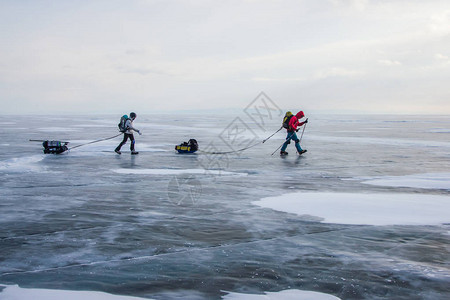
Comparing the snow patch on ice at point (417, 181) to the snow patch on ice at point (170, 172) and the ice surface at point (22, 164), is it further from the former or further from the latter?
the ice surface at point (22, 164)

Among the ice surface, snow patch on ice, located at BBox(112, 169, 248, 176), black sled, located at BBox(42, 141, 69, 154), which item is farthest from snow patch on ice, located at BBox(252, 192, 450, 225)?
black sled, located at BBox(42, 141, 69, 154)

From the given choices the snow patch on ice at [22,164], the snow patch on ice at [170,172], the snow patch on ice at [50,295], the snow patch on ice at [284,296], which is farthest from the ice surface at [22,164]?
the snow patch on ice at [284,296]

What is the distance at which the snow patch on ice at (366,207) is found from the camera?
709 centimetres

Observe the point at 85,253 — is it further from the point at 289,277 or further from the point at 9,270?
the point at 289,277

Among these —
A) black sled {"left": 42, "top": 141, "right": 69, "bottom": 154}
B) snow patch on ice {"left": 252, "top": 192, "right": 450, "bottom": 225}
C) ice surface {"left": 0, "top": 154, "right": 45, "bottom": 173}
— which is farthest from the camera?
black sled {"left": 42, "top": 141, "right": 69, "bottom": 154}

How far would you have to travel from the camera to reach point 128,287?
421 cm

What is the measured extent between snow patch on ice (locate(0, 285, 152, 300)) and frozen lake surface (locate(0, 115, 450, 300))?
18 millimetres

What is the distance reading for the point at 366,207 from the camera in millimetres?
7980

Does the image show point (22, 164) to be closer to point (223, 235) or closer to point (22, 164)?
point (22, 164)

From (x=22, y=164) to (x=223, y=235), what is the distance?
34.4 ft

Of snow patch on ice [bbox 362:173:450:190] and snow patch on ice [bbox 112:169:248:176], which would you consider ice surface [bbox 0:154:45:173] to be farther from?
snow patch on ice [bbox 362:173:450:190]

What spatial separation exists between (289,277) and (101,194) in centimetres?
573

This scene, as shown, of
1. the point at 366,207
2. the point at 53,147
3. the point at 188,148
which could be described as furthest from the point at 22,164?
the point at 366,207

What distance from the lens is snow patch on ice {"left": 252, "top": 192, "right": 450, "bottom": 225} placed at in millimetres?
7094
